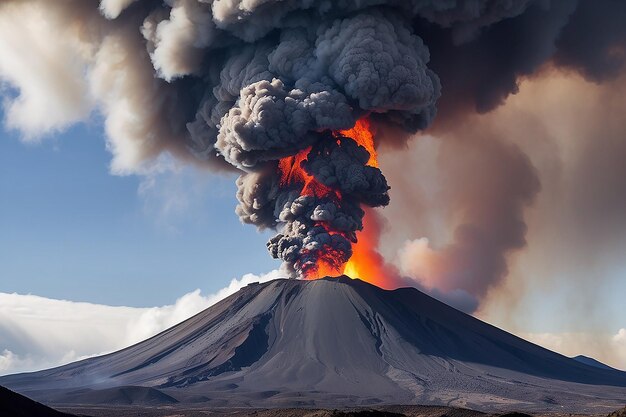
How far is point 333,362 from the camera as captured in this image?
6938cm

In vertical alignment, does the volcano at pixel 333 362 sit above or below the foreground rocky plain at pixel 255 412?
above

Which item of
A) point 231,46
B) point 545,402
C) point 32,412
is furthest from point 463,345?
point 32,412

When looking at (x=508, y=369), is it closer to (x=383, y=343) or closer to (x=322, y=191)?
(x=383, y=343)

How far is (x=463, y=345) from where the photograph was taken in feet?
246

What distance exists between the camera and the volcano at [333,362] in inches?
2448

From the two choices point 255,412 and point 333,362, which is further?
point 333,362

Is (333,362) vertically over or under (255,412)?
over

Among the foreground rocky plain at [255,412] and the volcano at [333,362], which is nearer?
the foreground rocky plain at [255,412]

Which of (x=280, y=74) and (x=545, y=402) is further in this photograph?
(x=280, y=74)

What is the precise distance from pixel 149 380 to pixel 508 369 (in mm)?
27183

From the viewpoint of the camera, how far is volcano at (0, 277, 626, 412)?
2448 inches

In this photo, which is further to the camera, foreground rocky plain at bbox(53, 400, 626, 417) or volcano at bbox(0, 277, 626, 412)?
volcano at bbox(0, 277, 626, 412)

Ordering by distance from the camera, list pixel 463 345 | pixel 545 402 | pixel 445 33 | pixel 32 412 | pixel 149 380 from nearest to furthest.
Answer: pixel 32 412
pixel 545 402
pixel 149 380
pixel 463 345
pixel 445 33

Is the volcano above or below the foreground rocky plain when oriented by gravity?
above
